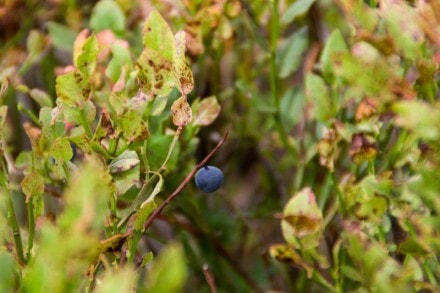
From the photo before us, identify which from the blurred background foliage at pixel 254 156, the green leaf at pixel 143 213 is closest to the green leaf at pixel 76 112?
the blurred background foliage at pixel 254 156

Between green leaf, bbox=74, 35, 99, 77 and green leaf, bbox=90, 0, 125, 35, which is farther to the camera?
green leaf, bbox=90, 0, 125, 35

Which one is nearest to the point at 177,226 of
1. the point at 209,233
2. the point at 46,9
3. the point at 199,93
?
the point at 209,233

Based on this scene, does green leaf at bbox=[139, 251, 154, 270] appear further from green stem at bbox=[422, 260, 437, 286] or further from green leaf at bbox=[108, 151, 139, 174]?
green stem at bbox=[422, 260, 437, 286]

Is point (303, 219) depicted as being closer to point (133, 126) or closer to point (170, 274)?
point (133, 126)

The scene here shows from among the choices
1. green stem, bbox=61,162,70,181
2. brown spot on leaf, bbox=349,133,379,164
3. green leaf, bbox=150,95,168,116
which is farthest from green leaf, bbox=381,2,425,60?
green stem, bbox=61,162,70,181

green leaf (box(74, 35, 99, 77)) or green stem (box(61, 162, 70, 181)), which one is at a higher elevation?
green leaf (box(74, 35, 99, 77))


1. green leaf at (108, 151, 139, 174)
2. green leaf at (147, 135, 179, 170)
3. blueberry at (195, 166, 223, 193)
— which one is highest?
green leaf at (108, 151, 139, 174)

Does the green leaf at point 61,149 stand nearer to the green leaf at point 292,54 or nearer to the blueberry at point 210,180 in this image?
the blueberry at point 210,180
